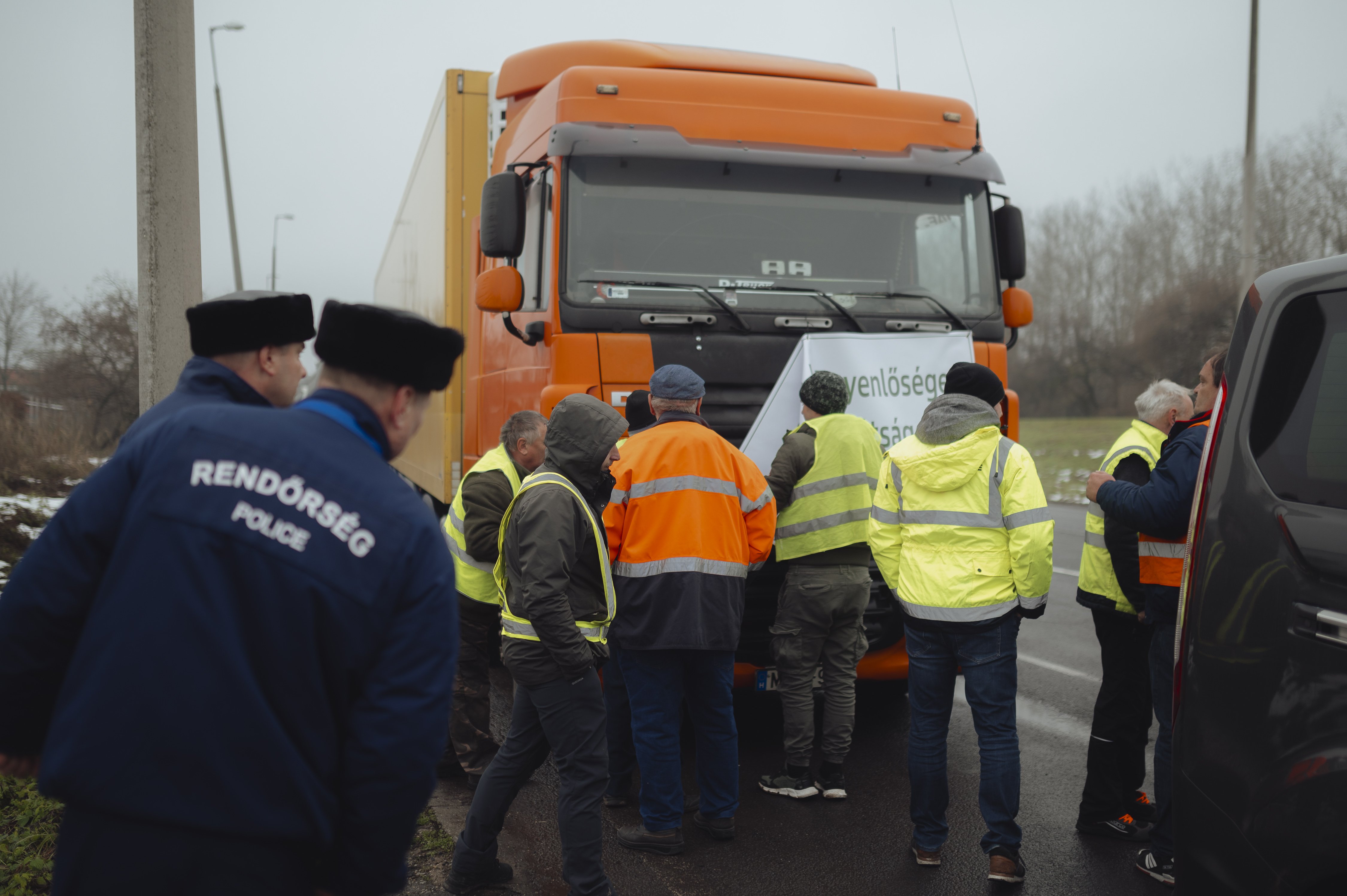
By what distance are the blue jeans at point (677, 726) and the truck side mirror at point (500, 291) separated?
6.51 feet

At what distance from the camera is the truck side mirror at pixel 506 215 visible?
526 cm

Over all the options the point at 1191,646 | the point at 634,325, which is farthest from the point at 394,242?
the point at 1191,646

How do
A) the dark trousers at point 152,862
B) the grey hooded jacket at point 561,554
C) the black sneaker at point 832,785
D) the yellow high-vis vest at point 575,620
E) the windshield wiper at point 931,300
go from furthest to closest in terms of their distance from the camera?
the windshield wiper at point 931,300 → the black sneaker at point 832,785 → the yellow high-vis vest at point 575,620 → the grey hooded jacket at point 561,554 → the dark trousers at point 152,862

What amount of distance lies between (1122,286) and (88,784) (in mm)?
39997

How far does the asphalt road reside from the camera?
153 inches

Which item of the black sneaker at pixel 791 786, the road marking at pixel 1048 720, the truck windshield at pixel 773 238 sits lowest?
the road marking at pixel 1048 720

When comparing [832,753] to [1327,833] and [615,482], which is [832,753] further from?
[1327,833]

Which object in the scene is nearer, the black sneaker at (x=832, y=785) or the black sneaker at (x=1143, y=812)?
the black sneaker at (x=1143, y=812)

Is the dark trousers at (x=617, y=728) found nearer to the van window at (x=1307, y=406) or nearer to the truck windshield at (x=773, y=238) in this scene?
the truck windshield at (x=773, y=238)

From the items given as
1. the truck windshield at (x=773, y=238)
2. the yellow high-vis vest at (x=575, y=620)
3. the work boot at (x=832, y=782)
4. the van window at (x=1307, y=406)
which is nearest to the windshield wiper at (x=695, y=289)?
the truck windshield at (x=773, y=238)

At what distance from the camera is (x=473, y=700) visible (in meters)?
4.98

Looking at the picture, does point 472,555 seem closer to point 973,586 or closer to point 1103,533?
point 973,586

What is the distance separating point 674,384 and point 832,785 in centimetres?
206

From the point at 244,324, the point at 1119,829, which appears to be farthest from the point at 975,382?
the point at 244,324
